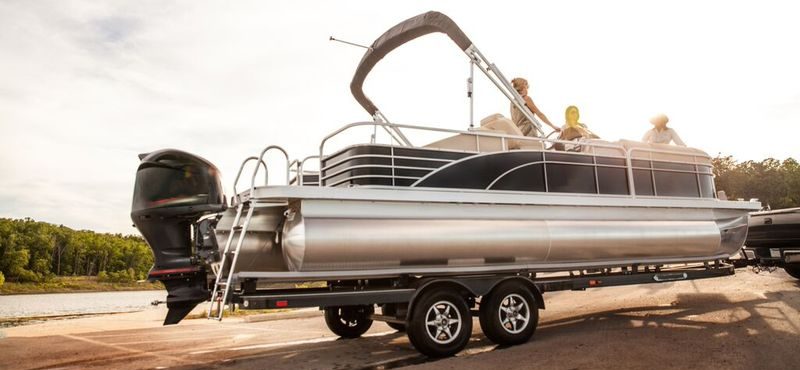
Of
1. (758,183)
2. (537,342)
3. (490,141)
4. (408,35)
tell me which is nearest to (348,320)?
(537,342)

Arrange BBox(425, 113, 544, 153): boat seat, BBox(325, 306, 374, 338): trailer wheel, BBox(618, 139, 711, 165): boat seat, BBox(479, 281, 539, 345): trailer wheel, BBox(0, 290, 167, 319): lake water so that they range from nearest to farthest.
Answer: BBox(479, 281, 539, 345): trailer wheel → BBox(425, 113, 544, 153): boat seat → BBox(325, 306, 374, 338): trailer wheel → BBox(618, 139, 711, 165): boat seat → BBox(0, 290, 167, 319): lake water

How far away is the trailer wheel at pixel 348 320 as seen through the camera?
26.4 ft

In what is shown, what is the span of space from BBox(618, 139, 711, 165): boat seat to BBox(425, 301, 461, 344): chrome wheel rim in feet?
13.6

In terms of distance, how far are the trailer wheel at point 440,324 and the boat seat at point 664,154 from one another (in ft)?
13.4

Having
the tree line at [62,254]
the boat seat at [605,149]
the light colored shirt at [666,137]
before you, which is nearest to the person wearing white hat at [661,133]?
the light colored shirt at [666,137]

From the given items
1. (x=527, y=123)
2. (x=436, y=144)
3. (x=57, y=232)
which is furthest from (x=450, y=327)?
(x=57, y=232)

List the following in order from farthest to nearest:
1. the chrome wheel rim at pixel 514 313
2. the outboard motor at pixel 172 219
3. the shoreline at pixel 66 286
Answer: the shoreline at pixel 66 286 → the chrome wheel rim at pixel 514 313 → the outboard motor at pixel 172 219

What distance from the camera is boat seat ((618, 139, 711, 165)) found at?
28.3 ft

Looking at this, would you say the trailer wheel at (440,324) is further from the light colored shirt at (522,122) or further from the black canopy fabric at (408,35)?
the black canopy fabric at (408,35)

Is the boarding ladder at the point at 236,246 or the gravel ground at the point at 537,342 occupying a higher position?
the boarding ladder at the point at 236,246

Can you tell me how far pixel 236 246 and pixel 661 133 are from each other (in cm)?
759

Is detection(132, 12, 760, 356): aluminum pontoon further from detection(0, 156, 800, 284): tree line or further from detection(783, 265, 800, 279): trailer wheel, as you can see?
detection(0, 156, 800, 284): tree line

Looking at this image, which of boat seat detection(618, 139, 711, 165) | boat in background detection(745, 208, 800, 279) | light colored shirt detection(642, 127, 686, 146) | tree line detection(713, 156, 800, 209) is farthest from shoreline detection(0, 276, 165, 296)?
boat seat detection(618, 139, 711, 165)

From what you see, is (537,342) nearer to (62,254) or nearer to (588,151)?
(588,151)
